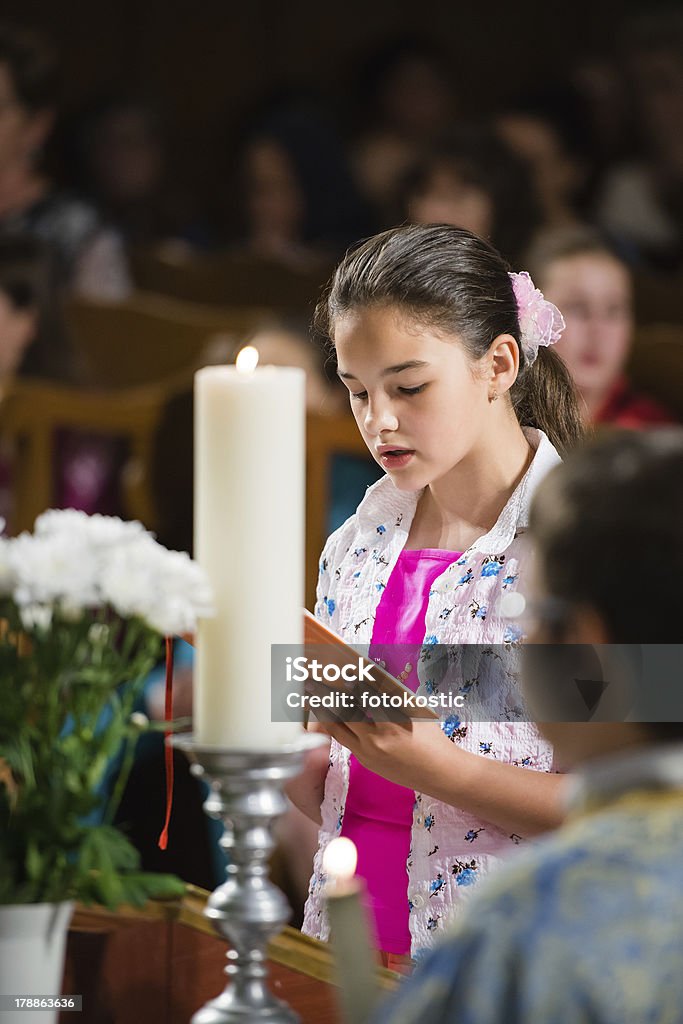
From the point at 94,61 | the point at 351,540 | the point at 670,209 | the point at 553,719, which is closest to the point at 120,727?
the point at 553,719

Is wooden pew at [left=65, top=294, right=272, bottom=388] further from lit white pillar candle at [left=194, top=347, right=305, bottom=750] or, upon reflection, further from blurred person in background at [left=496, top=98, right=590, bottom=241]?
lit white pillar candle at [left=194, top=347, right=305, bottom=750]

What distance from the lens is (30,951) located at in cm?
71

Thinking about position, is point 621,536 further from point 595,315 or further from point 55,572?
point 595,315

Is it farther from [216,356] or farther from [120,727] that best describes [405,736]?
[216,356]

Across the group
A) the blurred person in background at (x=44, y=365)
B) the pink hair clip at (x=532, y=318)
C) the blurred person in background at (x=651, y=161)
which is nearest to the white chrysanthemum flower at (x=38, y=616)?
the pink hair clip at (x=532, y=318)

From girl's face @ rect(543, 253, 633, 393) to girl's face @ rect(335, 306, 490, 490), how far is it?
157 centimetres

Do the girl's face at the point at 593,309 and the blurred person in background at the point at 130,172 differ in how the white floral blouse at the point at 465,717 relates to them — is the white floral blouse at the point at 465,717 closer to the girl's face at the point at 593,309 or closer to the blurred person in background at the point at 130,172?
the girl's face at the point at 593,309

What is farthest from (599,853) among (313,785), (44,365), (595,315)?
(44,365)

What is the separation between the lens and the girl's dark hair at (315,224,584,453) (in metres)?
1.13

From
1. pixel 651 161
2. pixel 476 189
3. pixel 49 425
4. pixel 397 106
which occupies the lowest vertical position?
pixel 49 425

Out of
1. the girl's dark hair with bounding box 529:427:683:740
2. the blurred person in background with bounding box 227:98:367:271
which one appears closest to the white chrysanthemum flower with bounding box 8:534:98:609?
the girl's dark hair with bounding box 529:427:683:740

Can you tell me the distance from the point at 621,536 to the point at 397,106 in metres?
4.42

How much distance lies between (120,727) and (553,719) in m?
0.20

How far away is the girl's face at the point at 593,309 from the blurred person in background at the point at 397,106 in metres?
1.83
